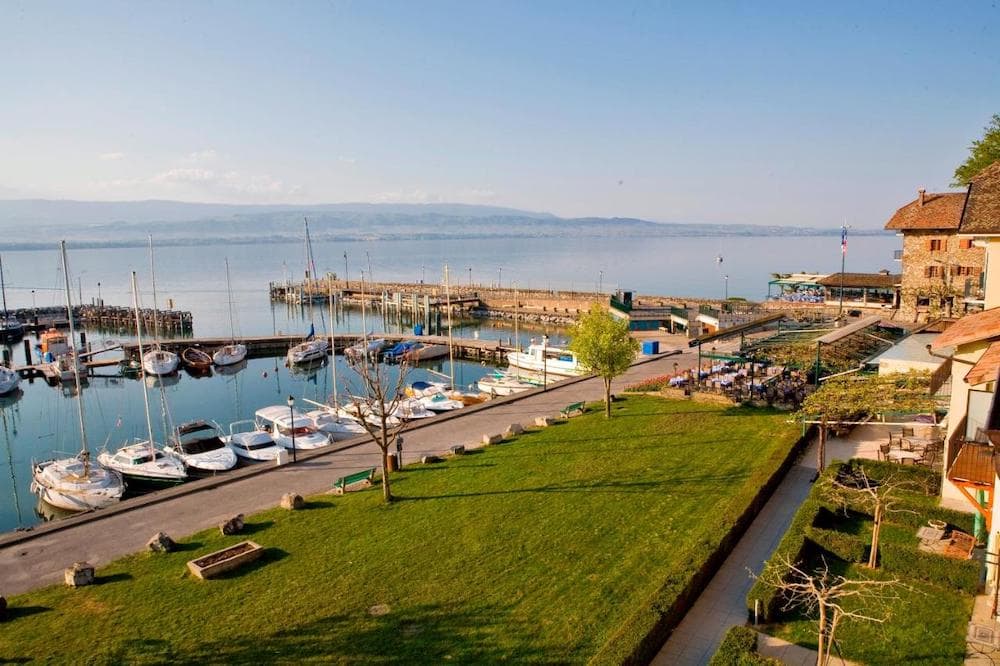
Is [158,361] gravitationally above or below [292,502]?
above

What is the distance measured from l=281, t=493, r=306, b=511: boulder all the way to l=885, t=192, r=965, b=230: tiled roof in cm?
3947

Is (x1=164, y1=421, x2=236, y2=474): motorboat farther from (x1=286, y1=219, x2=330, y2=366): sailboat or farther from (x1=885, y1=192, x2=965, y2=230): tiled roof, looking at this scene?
(x1=885, y1=192, x2=965, y2=230): tiled roof

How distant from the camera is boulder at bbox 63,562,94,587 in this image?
46.7 feet

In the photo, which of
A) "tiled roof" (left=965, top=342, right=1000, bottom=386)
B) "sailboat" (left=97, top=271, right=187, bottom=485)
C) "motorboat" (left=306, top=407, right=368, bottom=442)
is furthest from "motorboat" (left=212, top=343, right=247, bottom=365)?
"tiled roof" (left=965, top=342, right=1000, bottom=386)

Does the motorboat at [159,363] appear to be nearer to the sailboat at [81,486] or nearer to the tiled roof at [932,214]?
the sailboat at [81,486]

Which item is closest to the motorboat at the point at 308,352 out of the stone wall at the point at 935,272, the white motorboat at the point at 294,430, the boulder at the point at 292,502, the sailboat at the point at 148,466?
the white motorboat at the point at 294,430

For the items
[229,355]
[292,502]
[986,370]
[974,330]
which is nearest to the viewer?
[986,370]

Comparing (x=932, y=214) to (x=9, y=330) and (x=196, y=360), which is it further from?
(x=9, y=330)

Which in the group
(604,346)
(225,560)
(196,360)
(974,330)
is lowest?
(196,360)

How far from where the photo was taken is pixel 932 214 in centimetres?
3928

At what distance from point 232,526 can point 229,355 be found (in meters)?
41.6

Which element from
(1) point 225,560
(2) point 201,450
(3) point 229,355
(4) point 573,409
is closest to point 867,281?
(4) point 573,409

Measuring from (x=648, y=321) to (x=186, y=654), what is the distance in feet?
155

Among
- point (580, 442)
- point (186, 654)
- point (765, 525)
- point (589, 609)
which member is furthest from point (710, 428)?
point (186, 654)
